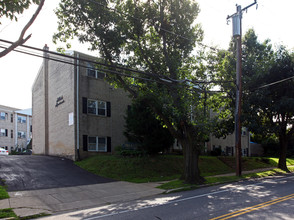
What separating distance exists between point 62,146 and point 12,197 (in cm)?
1177

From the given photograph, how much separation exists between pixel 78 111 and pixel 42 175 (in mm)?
6796

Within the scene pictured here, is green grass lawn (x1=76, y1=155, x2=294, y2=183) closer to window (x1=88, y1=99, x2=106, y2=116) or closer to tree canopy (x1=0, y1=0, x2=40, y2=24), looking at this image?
window (x1=88, y1=99, x2=106, y2=116)

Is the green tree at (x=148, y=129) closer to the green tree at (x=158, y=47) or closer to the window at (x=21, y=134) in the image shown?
the green tree at (x=158, y=47)

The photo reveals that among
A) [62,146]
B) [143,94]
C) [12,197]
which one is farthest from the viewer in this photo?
[62,146]

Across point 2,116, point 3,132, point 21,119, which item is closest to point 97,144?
point 3,132

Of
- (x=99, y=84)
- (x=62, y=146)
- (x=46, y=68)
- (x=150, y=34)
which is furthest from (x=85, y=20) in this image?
(x=46, y=68)

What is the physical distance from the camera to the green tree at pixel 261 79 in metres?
18.8

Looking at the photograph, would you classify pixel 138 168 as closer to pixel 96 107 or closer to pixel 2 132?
pixel 96 107

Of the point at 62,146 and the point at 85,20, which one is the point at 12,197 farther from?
the point at 62,146

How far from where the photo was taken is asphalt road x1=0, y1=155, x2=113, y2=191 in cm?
1307

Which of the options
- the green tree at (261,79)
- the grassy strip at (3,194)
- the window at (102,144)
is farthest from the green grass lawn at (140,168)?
the grassy strip at (3,194)

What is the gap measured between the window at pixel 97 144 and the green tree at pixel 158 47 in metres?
7.52

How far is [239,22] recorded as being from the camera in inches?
660

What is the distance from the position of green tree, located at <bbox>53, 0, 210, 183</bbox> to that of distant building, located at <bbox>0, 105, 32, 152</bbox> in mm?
33955
